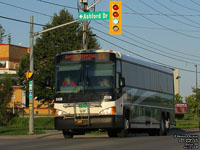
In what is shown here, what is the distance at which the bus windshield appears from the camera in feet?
75.1

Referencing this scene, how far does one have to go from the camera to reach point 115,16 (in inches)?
993

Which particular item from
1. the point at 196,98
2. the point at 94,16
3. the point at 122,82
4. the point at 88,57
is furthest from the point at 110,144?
the point at 196,98

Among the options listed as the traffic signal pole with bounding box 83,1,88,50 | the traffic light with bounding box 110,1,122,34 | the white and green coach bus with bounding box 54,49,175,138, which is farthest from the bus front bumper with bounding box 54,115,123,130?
the traffic signal pole with bounding box 83,1,88,50

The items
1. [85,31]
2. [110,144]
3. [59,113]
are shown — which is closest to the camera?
[110,144]

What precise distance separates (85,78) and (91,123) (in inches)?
79.3

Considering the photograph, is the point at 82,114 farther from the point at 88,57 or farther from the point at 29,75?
the point at 29,75

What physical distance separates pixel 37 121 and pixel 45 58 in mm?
6983

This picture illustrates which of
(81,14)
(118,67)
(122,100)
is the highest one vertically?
(81,14)

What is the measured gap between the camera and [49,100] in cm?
5731

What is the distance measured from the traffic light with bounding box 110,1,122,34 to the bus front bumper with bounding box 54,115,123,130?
183 inches

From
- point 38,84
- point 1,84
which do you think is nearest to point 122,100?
point 38,84

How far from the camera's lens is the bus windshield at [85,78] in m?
22.9

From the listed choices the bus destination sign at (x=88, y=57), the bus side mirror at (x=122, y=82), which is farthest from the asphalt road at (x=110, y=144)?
the bus destination sign at (x=88, y=57)

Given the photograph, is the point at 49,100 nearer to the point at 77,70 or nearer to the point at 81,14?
the point at 81,14
